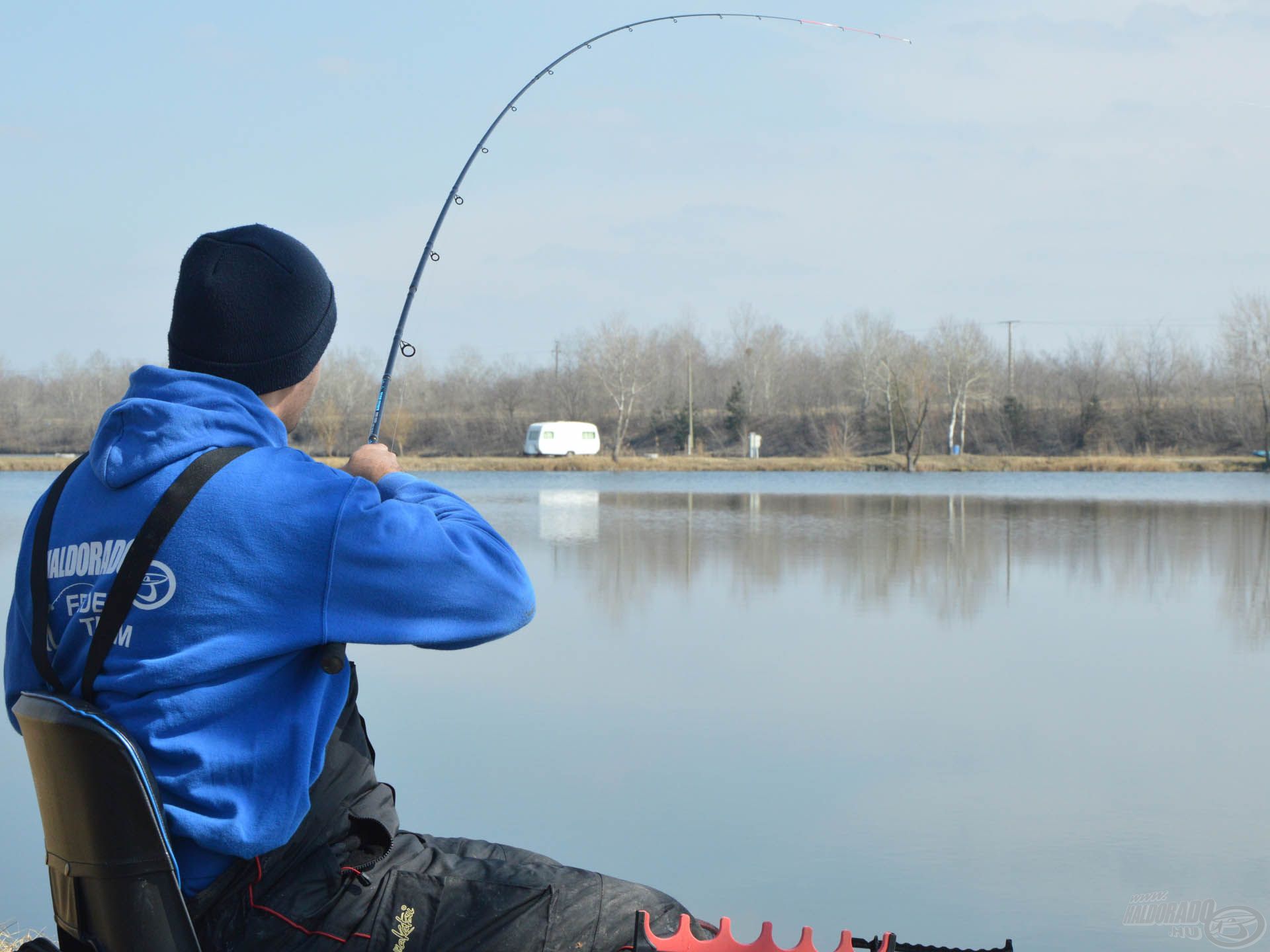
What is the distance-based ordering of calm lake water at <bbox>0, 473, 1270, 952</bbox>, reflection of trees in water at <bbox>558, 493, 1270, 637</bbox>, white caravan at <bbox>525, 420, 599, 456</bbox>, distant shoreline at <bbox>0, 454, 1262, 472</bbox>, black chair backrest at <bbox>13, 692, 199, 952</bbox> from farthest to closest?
white caravan at <bbox>525, 420, 599, 456</bbox>, distant shoreline at <bbox>0, 454, 1262, 472</bbox>, reflection of trees in water at <bbox>558, 493, 1270, 637</bbox>, calm lake water at <bbox>0, 473, 1270, 952</bbox>, black chair backrest at <bbox>13, 692, 199, 952</bbox>

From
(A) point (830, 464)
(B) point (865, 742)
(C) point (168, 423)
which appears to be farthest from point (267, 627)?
(A) point (830, 464)

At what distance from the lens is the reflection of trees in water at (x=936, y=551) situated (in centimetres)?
850

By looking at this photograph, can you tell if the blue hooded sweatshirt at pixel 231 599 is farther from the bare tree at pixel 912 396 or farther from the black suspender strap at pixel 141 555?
the bare tree at pixel 912 396

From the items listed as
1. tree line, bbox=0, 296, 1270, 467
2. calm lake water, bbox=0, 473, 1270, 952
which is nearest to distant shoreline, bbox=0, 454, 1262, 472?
tree line, bbox=0, 296, 1270, 467

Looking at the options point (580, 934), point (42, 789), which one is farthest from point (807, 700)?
point (42, 789)

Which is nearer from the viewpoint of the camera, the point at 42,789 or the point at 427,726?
the point at 42,789

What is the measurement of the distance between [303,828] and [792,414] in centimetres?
Answer: 5091

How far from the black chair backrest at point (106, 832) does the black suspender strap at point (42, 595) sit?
62 millimetres

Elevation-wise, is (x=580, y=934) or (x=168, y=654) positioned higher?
(x=168, y=654)

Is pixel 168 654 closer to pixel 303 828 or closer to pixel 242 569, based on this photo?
pixel 242 569

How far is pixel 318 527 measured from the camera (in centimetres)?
146

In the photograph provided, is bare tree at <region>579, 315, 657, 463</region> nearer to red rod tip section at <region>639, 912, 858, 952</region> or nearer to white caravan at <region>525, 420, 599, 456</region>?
white caravan at <region>525, 420, 599, 456</region>

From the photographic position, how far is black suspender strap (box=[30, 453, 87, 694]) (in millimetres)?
1520

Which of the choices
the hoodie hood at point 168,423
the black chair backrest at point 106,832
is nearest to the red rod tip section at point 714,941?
the black chair backrest at point 106,832
